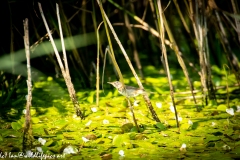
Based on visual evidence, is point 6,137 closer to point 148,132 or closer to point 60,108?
point 60,108

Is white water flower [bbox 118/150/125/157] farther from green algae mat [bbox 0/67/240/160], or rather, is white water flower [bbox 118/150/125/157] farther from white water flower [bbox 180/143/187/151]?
white water flower [bbox 180/143/187/151]

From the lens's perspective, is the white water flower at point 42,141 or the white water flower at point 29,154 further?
the white water flower at point 42,141

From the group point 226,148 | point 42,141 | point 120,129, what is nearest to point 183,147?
point 226,148

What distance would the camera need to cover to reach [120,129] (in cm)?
188

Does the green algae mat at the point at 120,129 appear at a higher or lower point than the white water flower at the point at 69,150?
higher

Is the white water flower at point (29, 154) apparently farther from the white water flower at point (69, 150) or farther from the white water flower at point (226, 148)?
the white water flower at point (226, 148)

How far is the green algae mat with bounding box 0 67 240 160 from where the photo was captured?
1.60 metres

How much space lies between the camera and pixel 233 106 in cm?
218

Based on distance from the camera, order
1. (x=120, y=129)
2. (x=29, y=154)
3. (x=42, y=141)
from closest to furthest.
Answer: (x=29, y=154) < (x=42, y=141) < (x=120, y=129)

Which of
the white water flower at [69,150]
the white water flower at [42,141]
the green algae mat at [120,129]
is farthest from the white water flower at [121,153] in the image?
the white water flower at [42,141]

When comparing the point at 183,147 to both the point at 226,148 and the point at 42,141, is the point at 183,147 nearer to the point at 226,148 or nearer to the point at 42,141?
the point at 226,148

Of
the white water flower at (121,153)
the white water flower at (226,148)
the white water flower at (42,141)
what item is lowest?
the white water flower at (121,153)

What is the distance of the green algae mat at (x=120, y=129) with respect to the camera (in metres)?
1.60

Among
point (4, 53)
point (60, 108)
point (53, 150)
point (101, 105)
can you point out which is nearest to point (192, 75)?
point (101, 105)
